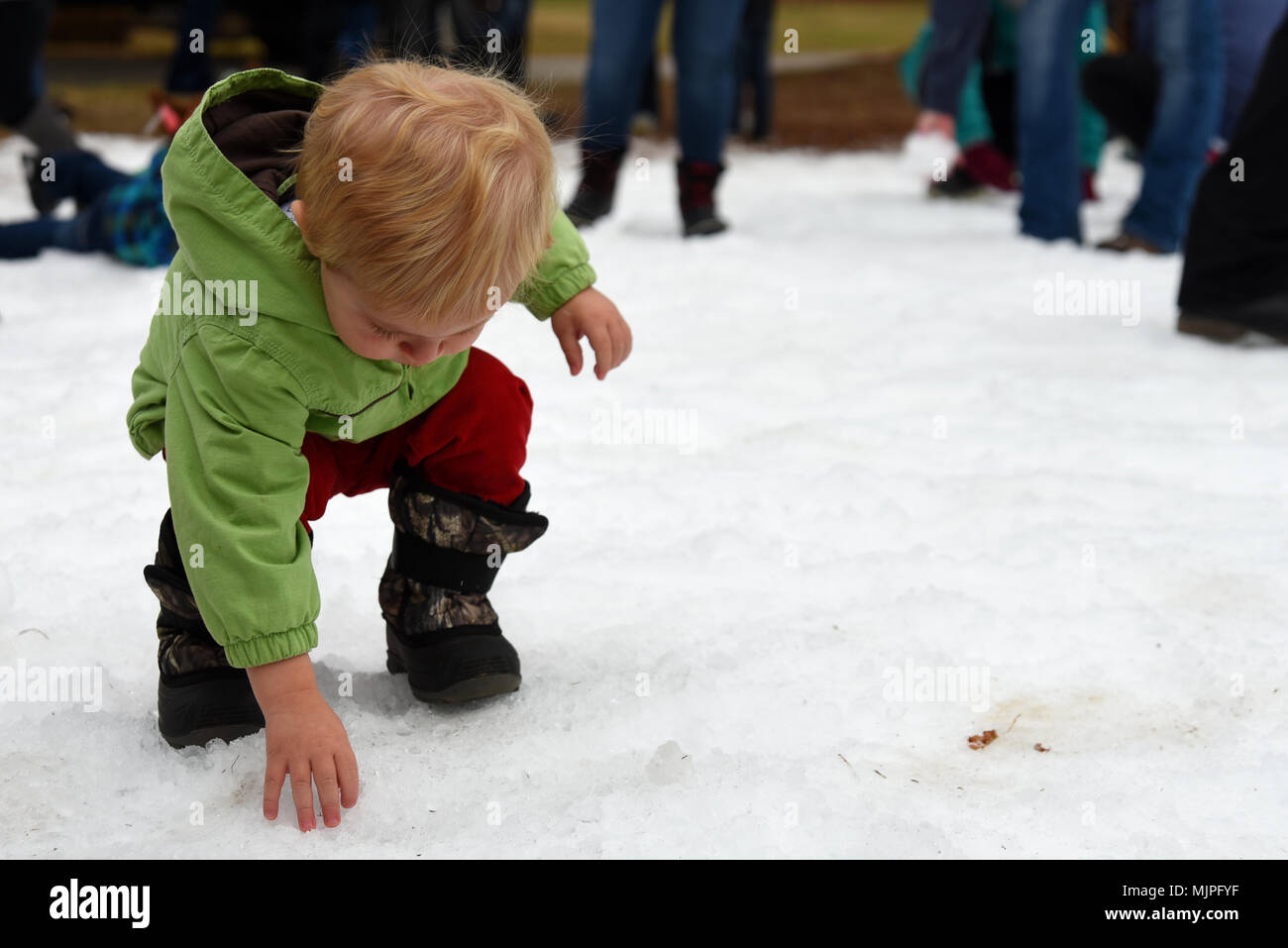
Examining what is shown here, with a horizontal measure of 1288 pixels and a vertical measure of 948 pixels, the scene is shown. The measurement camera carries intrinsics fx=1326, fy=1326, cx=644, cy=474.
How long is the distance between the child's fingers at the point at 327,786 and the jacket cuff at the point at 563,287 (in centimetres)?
52

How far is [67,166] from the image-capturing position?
3.42 metres

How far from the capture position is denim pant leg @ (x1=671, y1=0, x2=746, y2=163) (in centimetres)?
363

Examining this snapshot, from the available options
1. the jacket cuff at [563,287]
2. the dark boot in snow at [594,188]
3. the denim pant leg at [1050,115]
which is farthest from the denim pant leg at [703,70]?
the jacket cuff at [563,287]

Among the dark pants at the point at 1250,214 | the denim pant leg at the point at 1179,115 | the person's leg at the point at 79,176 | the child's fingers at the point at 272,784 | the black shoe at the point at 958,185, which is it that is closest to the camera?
the child's fingers at the point at 272,784

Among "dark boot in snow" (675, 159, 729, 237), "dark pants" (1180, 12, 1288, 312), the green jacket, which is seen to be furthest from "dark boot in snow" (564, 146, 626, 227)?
the green jacket

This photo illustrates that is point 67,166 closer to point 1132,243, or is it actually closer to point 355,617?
point 355,617

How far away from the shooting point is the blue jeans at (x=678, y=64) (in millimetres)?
3600

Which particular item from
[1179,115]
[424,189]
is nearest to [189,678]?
[424,189]

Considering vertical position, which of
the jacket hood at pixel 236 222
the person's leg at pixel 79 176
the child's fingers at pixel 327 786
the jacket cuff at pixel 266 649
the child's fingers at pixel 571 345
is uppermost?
the jacket hood at pixel 236 222

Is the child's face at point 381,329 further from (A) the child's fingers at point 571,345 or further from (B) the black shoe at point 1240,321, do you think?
(B) the black shoe at point 1240,321

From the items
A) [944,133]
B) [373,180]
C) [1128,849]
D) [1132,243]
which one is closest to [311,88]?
[373,180]

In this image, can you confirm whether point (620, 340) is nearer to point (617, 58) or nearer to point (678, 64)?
point (617, 58)

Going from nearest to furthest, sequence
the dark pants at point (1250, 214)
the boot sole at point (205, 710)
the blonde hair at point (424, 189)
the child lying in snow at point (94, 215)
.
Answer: the blonde hair at point (424, 189) < the boot sole at point (205, 710) < the dark pants at point (1250, 214) < the child lying in snow at point (94, 215)

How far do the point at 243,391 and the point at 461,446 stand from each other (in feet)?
0.95
